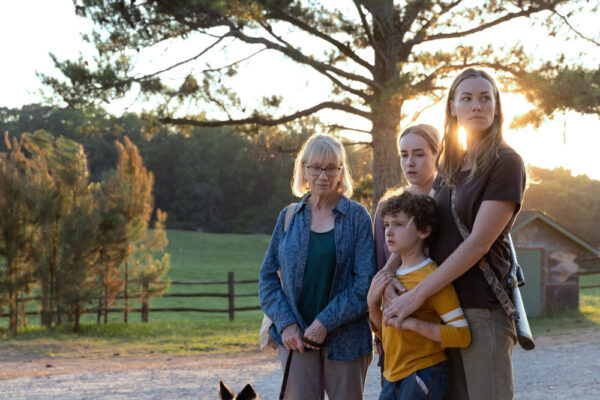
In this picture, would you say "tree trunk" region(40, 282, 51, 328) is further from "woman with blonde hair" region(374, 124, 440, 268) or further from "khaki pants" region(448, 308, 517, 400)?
"khaki pants" region(448, 308, 517, 400)

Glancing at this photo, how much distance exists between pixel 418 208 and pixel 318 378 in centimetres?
113

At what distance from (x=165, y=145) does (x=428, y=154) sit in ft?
187

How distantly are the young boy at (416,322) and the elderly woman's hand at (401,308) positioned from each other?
0.11ft

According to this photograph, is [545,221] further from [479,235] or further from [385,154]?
[479,235]

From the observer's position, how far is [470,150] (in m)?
2.56

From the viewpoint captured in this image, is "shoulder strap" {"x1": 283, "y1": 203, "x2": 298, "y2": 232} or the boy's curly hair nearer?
the boy's curly hair

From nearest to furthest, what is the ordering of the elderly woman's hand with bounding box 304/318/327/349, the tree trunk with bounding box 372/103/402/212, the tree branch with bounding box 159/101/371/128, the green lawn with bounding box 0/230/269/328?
the elderly woman's hand with bounding box 304/318/327/349 < the tree trunk with bounding box 372/103/402/212 < the tree branch with bounding box 159/101/371/128 < the green lawn with bounding box 0/230/269/328

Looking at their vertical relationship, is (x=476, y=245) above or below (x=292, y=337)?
above

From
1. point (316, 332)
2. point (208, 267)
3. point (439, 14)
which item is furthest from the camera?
point (208, 267)

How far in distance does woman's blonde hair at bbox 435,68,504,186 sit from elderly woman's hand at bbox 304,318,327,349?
96 centimetres

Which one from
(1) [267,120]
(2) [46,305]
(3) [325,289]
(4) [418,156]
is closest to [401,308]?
(3) [325,289]

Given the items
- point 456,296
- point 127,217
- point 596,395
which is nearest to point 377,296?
point 456,296

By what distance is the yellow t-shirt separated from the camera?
245 cm

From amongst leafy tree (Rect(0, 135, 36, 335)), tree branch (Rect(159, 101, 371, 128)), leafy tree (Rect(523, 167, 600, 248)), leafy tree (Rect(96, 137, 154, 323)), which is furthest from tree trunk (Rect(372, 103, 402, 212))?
leafy tree (Rect(523, 167, 600, 248))
